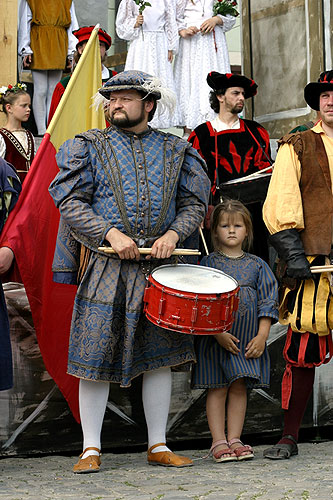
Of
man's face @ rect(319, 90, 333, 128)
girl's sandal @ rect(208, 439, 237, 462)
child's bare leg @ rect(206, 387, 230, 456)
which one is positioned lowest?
girl's sandal @ rect(208, 439, 237, 462)

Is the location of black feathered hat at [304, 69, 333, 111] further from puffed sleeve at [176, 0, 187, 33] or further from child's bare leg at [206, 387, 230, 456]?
puffed sleeve at [176, 0, 187, 33]

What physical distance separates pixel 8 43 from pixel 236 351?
17.2 feet

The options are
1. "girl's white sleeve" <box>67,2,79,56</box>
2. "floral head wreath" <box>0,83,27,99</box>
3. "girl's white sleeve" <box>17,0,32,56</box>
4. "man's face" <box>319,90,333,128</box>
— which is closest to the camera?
"man's face" <box>319,90,333,128</box>

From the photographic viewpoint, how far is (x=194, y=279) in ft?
15.7

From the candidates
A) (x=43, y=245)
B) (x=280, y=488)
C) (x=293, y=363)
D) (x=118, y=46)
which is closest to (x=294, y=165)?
(x=293, y=363)

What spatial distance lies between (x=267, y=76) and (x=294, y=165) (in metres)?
5.11

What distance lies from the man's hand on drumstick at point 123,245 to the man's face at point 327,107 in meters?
1.38

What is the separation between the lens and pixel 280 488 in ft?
13.7

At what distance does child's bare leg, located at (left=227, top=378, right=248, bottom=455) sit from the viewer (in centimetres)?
516

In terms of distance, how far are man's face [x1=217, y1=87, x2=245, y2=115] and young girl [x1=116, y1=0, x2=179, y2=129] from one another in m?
2.16

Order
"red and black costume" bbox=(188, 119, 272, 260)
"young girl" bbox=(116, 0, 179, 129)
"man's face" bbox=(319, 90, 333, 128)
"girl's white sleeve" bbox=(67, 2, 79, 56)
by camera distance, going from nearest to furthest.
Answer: "man's face" bbox=(319, 90, 333, 128), "red and black costume" bbox=(188, 119, 272, 260), "young girl" bbox=(116, 0, 179, 129), "girl's white sleeve" bbox=(67, 2, 79, 56)

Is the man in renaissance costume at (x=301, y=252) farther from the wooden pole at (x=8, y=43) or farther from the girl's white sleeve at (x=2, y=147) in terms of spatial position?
the wooden pole at (x=8, y=43)

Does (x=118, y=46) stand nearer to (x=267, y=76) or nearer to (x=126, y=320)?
(x=267, y=76)

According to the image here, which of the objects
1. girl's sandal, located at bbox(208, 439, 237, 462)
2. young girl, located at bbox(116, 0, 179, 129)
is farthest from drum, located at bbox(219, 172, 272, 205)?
young girl, located at bbox(116, 0, 179, 129)
